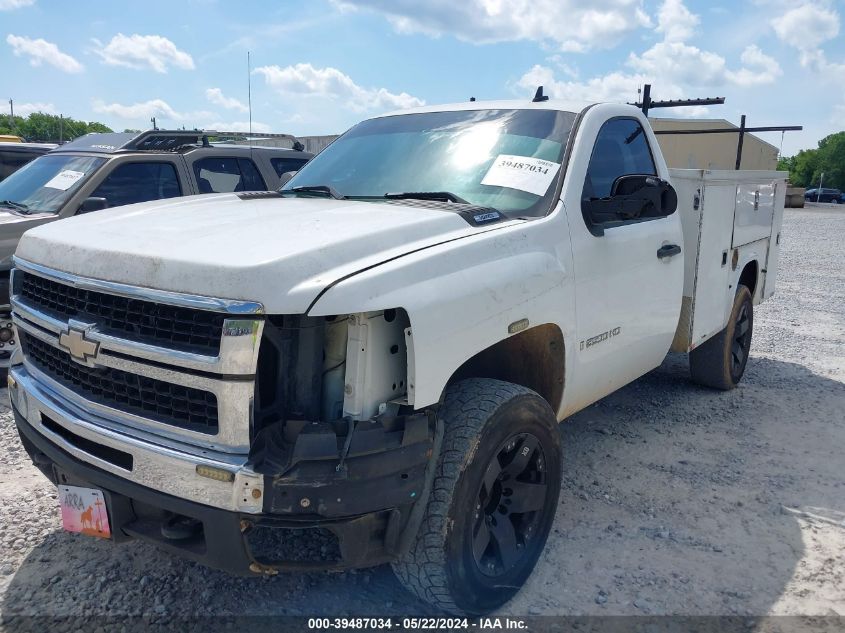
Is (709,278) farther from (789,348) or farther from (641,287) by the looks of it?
(789,348)

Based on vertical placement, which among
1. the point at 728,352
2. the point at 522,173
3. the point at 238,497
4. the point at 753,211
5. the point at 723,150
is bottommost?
the point at 728,352

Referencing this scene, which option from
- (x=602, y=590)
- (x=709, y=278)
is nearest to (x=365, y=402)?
(x=602, y=590)

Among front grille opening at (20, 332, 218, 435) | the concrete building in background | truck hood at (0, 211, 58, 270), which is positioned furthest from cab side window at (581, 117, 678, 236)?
the concrete building in background

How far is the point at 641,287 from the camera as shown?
3.85 m

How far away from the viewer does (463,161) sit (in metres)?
3.54

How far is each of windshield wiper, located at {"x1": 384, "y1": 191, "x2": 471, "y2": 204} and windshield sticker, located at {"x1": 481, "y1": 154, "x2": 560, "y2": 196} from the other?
21 centimetres

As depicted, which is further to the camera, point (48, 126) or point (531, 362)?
point (48, 126)

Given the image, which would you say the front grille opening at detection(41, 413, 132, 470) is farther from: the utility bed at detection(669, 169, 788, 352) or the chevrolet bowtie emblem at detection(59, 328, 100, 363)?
the utility bed at detection(669, 169, 788, 352)

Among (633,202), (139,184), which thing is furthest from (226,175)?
(633,202)

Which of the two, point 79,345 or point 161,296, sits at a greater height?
point 161,296

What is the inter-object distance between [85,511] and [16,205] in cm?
481

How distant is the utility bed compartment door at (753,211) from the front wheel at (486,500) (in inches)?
116

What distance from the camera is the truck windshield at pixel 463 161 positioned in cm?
335

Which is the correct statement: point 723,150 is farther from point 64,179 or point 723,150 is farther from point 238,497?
point 238,497
